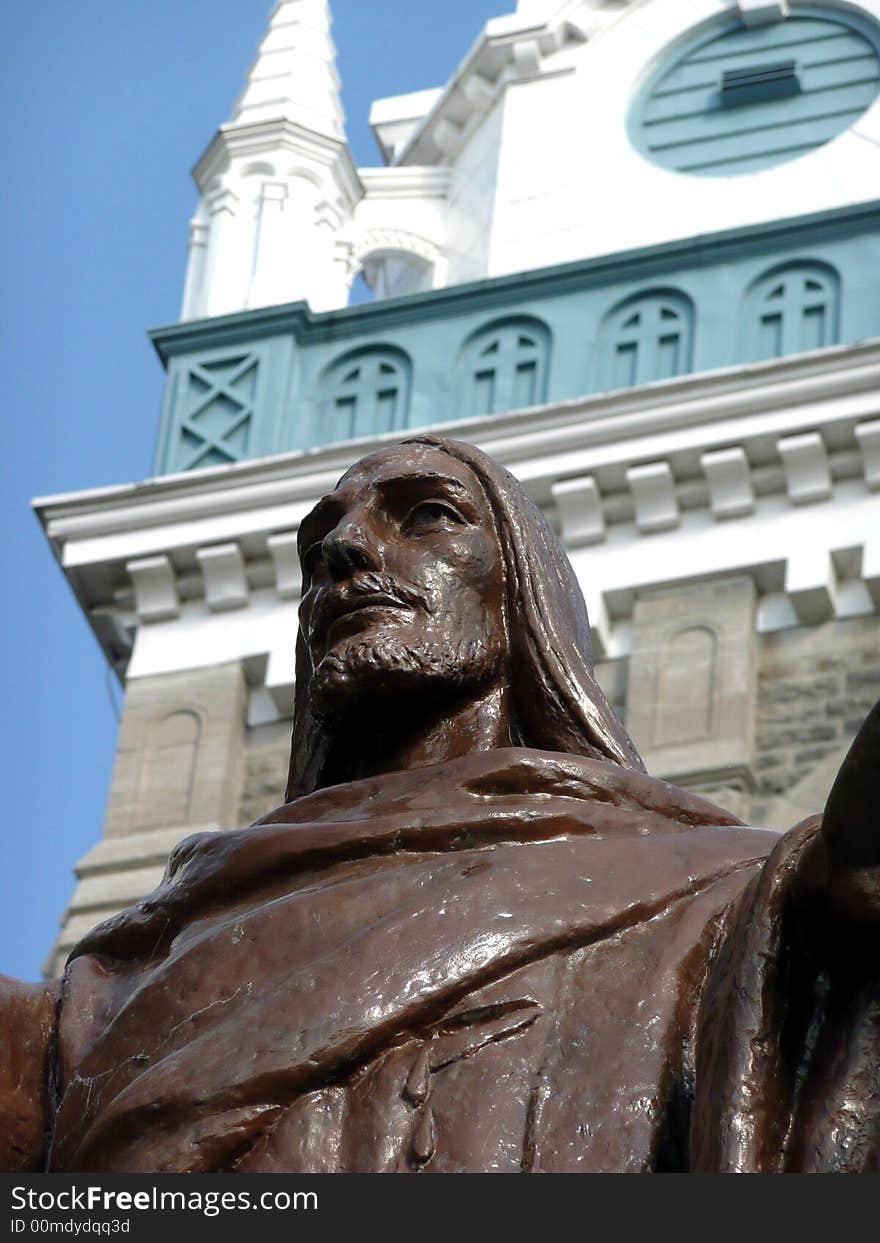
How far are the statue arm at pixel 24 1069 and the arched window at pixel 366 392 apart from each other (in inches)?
661

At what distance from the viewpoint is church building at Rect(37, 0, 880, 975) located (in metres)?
20.4

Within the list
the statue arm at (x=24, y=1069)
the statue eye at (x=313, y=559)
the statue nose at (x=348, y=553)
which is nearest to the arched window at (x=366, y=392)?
the statue eye at (x=313, y=559)

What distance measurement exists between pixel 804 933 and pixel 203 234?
1919cm

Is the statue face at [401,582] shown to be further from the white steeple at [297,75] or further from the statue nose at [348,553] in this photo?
the white steeple at [297,75]

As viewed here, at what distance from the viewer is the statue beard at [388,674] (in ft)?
17.7

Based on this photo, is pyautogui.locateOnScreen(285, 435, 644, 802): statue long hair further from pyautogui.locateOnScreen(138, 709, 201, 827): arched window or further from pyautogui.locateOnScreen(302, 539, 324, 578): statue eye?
pyautogui.locateOnScreen(138, 709, 201, 827): arched window

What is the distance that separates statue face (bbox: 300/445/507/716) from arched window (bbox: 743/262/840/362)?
15.5 m

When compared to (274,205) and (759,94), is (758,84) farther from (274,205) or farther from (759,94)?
(274,205)

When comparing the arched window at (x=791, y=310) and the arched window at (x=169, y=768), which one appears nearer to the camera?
the arched window at (x=169, y=768)

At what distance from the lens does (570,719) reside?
5.42 meters

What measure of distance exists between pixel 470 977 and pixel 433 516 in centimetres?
111

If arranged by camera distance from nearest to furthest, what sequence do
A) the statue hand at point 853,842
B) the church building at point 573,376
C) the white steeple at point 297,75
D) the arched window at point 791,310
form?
the statue hand at point 853,842 → the church building at point 573,376 → the arched window at point 791,310 → the white steeple at point 297,75

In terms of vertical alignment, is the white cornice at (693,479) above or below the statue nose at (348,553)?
above

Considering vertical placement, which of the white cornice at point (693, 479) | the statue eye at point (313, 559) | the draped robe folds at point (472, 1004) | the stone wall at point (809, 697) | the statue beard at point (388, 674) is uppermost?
the white cornice at point (693, 479)
